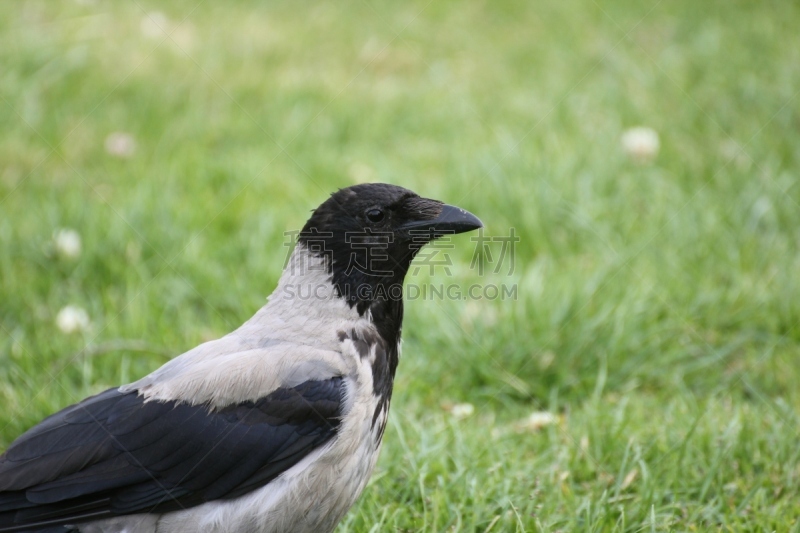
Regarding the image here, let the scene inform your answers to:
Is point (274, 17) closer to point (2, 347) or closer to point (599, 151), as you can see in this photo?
point (599, 151)

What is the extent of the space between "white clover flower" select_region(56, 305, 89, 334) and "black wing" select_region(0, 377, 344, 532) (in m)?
1.58

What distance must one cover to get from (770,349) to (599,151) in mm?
1981

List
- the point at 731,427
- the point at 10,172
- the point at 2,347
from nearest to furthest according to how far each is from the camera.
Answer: the point at 731,427
the point at 2,347
the point at 10,172

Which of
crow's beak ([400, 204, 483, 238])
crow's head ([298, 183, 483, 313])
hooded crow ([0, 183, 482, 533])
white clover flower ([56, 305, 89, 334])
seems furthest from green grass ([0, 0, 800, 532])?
crow's beak ([400, 204, 483, 238])

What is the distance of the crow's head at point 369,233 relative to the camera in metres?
3.18

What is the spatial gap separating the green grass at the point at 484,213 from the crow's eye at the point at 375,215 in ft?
3.29

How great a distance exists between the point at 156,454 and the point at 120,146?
3.59m

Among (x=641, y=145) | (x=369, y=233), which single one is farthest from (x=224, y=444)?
(x=641, y=145)

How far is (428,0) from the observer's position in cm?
838

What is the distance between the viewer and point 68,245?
4.90m

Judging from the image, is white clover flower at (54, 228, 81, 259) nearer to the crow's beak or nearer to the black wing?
the black wing

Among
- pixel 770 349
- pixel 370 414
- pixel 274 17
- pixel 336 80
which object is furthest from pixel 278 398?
pixel 274 17

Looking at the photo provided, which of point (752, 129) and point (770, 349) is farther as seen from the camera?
point (752, 129)

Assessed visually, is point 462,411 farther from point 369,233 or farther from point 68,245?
point 68,245
